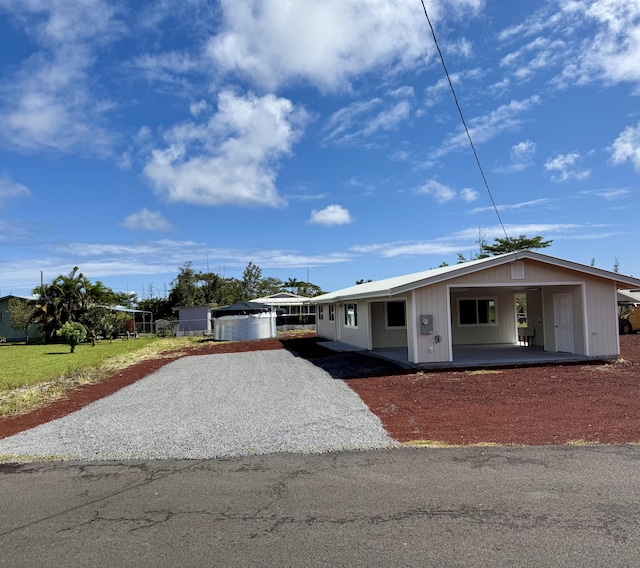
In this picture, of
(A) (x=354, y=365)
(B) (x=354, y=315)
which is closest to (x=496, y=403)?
(A) (x=354, y=365)

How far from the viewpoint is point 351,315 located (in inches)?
836

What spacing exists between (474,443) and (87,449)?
195 inches

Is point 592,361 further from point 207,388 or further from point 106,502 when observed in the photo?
point 106,502

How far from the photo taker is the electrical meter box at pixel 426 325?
518 inches

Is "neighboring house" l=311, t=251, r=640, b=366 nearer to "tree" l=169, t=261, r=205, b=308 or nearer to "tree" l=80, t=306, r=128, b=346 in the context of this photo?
"tree" l=80, t=306, r=128, b=346

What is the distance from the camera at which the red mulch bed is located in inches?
259

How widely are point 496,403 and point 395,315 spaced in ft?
33.6

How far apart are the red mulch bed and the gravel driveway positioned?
21.1 inches

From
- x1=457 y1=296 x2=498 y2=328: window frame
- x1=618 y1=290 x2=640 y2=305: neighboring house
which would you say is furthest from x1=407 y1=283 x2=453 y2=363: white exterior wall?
x1=618 y1=290 x2=640 y2=305: neighboring house

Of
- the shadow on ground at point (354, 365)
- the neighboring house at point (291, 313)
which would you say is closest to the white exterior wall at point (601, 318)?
the shadow on ground at point (354, 365)

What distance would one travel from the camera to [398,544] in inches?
136

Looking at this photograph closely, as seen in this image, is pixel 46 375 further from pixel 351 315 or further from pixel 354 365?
pixel 351 315

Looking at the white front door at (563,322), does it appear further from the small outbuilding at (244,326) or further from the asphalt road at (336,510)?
the small outbuilding at (244,326)

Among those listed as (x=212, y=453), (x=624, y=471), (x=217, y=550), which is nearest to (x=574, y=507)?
(x=624, y=471)
